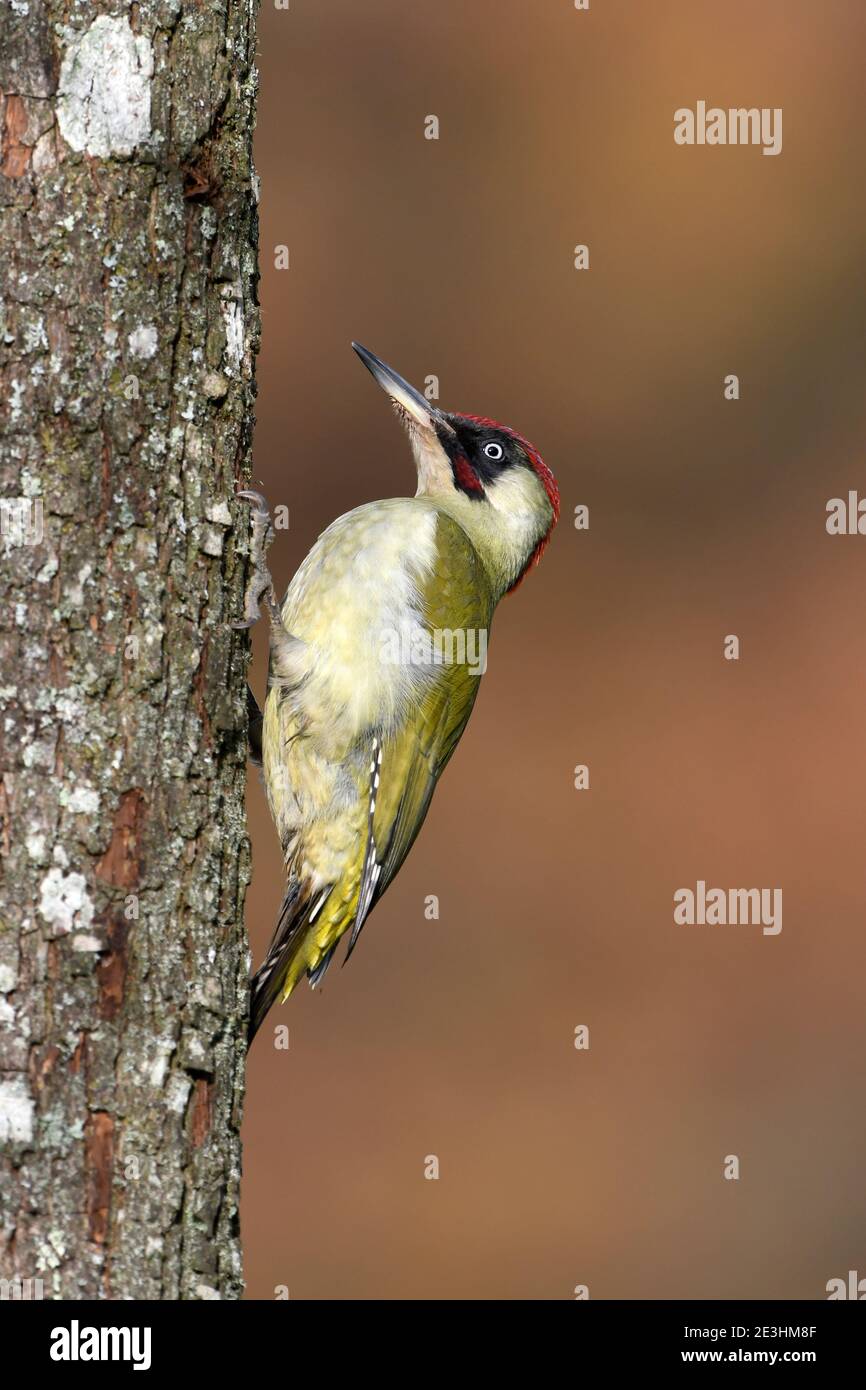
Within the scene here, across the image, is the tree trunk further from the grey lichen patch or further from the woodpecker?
the woodpecker

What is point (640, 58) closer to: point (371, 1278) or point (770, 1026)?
point (770, 1026)

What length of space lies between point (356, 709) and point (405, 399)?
3.67 ft

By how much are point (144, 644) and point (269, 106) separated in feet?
19.5

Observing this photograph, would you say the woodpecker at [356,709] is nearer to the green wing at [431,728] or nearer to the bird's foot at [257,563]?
the green wing at [431,728]

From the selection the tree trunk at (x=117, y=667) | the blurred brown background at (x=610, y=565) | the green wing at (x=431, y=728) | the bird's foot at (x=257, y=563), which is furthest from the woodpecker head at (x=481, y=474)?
the blurred brown background at (x=610, y=565)

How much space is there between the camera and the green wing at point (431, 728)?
3445 mm

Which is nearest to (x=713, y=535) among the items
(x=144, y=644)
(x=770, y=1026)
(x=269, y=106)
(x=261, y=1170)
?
(x=770, y=1026)

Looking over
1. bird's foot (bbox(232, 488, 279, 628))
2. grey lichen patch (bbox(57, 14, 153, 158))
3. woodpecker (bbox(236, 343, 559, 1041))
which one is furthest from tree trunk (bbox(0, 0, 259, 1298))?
woodpecker (bbox(236, 343, 559, 1041))

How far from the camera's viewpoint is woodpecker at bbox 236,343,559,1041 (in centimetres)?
336

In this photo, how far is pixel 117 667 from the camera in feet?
7.49

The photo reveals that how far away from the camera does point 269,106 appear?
A: 7492 mm

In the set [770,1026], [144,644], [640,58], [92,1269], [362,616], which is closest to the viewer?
[92,1269]

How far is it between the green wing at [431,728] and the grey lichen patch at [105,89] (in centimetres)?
145

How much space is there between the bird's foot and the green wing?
560 millimetres
